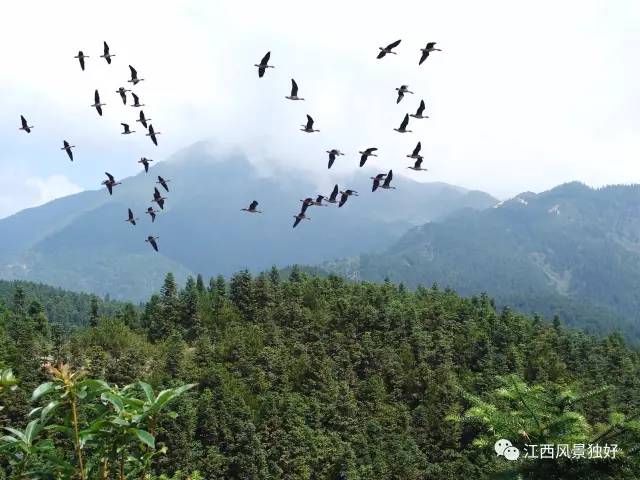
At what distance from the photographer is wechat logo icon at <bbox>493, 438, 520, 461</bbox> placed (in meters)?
13.3

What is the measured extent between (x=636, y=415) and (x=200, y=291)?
11461cm

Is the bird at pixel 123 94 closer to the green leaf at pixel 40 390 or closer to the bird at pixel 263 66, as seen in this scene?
the bird at pixel 263 66

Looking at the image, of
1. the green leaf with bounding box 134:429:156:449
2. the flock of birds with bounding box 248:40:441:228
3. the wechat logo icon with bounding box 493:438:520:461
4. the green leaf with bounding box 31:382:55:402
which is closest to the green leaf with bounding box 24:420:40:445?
the green leaf with bounding box 31:382:55:402

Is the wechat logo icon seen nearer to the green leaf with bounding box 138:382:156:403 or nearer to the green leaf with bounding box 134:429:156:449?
the green leaf with bounding box 138:382:156:403

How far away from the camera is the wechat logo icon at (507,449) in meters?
13.3

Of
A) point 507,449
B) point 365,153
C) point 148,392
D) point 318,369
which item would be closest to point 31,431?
point 148,392

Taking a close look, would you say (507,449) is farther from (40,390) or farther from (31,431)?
(40,390)

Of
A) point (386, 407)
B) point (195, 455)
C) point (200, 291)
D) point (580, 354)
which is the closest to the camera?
point (195, 455)

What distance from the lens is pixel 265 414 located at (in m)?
78.4

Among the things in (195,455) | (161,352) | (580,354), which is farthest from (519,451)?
(580,354)

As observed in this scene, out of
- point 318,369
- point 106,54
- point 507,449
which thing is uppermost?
point 106,54

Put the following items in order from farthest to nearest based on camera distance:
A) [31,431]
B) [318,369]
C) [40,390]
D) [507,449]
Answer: [318,369] < [507,449] < [31,431] < [40,390]

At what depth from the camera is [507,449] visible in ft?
44.2

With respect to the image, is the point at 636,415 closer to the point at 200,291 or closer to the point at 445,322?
the point at 445,322
